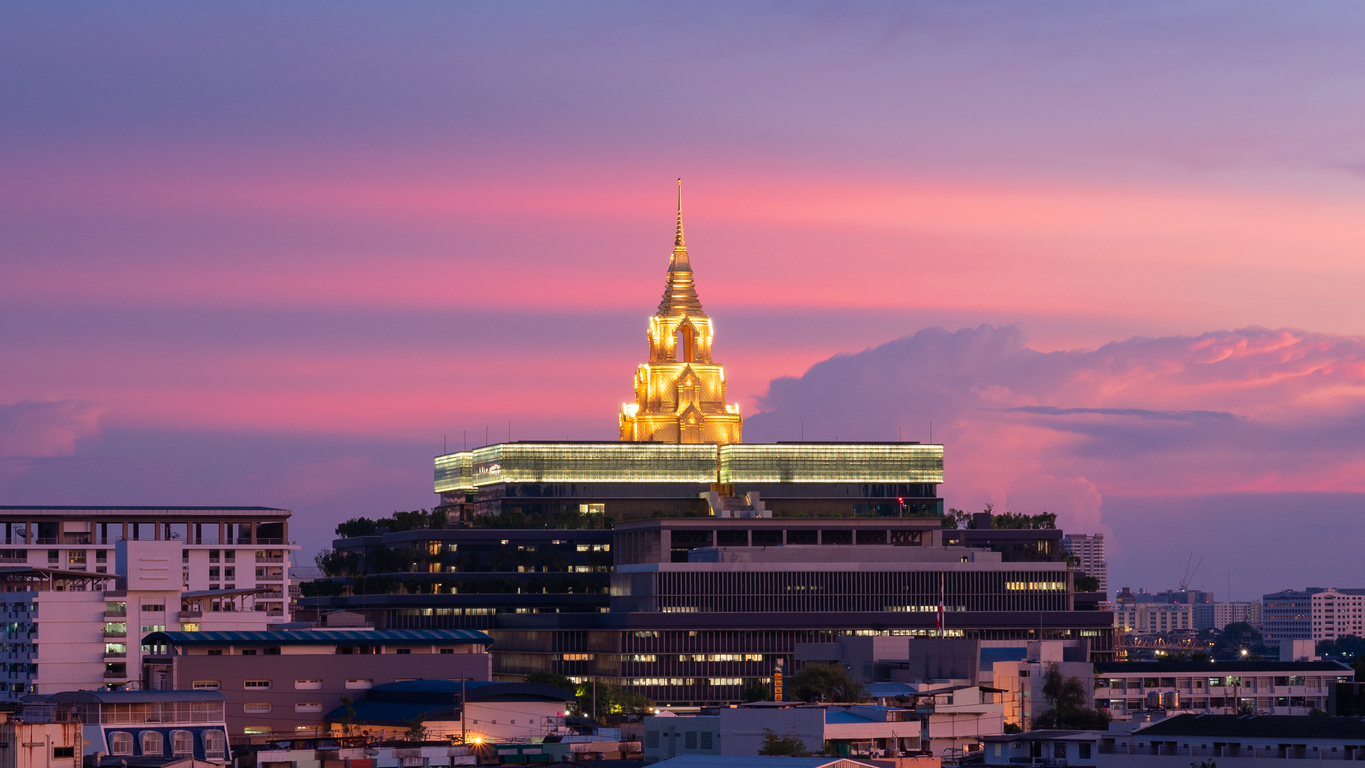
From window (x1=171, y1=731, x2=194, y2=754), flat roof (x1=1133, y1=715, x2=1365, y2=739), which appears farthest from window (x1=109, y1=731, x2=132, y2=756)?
flat roof (x1=1133, y1=715, x2=1365, y2=739)

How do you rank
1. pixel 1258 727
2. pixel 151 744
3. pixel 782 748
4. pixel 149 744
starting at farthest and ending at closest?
pixel 151 744 < pixel 149 744 < pixel 782 748 < pixel 1258 727

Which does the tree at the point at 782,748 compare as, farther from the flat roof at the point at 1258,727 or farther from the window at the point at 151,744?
the window at the point at 151,744

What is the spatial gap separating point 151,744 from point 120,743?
2919 millimetres

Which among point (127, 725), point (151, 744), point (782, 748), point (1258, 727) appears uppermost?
point (1258, 727)

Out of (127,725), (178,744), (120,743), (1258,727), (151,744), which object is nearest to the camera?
(1258,727)

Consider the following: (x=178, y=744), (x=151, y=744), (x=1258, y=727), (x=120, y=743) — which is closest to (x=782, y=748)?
(x=1258, y=727)

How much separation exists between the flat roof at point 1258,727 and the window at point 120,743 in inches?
3250

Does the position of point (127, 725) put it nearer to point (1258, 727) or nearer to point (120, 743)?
point (120, 743)

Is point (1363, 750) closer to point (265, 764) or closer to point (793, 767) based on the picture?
point (793, 767)

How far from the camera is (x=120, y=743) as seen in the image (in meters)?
195

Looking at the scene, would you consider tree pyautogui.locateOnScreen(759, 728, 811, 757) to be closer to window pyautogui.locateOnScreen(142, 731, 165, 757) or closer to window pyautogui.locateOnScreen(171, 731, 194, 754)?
window pyautogui.locateOnScreen(171, 731, 194, 754)

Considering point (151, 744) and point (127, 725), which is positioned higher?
point (127, 725)

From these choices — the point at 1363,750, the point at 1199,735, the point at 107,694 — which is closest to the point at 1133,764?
the point at 1199,735

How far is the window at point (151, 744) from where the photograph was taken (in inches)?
7731
